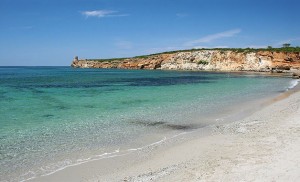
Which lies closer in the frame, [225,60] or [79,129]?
[79,129]

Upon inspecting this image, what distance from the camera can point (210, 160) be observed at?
32.9 feet

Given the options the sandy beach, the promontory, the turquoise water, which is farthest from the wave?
the promontory

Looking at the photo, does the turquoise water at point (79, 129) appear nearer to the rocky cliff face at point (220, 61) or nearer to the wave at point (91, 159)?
the wave at point (91, 159)

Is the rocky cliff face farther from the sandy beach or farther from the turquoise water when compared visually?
the sandy beach

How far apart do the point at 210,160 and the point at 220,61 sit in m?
102

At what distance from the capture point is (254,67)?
322 feet

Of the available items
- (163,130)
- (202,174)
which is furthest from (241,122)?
(202,174)

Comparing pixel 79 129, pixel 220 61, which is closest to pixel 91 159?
pixel 79 129

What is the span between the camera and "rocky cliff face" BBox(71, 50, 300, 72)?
9056cm

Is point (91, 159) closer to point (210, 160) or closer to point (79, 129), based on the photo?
point (210, 160)

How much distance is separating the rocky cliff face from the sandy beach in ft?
274

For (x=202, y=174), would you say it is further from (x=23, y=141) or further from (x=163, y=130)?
(x=23, y=141)

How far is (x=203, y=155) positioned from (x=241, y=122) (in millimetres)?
6693

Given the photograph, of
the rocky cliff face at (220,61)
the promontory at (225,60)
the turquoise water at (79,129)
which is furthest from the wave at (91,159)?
the rocky cliff face at (220,61)
